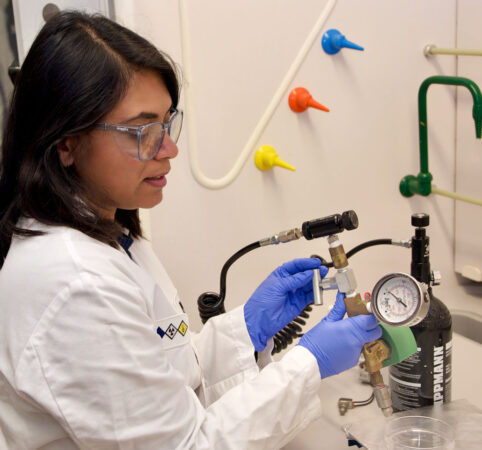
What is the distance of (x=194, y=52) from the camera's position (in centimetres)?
137

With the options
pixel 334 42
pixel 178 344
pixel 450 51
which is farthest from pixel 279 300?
pixel 450 51

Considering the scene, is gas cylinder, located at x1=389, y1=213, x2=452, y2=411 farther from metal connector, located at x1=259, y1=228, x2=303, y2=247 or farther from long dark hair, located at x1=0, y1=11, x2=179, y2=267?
long dark hair, located at x1=0, y1=11, x2=179, y2=267

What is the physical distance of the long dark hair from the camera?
839 mm

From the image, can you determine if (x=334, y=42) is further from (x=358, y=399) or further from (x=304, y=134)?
(x=358, y=399)

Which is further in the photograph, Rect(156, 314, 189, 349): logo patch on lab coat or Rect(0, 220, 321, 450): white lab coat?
Rect(156, 314, 189, 349): logo patch on lab coat

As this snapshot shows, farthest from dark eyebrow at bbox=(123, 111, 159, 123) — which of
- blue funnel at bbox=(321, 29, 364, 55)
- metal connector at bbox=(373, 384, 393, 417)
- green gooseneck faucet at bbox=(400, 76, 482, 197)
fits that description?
green gooseneck faucet at bbox=(400, 76, 482, 197)

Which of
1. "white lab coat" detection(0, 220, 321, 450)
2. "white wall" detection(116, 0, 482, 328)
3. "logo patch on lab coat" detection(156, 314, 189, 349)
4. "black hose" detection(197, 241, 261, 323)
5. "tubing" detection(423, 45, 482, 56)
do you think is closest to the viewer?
"white lab coat" detection(0, 220, 321, 450)

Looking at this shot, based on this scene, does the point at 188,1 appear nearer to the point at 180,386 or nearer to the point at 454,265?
the point at 180,386

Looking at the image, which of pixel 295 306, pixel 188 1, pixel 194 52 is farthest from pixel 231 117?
pixel 295 306

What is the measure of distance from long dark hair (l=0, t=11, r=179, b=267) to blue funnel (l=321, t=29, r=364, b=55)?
0.70 m

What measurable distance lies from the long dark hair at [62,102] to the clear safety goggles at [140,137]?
38mm

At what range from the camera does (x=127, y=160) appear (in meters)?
0.91

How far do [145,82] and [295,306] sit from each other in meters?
Answer: 0.58

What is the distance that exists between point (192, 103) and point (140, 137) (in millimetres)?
487
